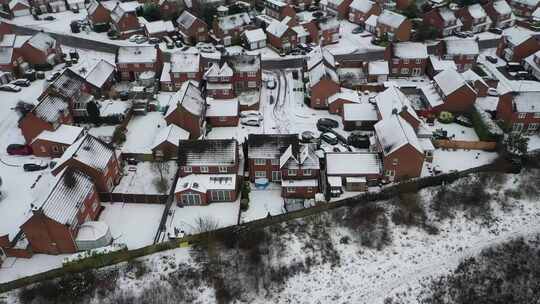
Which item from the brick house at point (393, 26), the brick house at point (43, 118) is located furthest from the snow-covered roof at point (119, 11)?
the brick house at point (393, 26)

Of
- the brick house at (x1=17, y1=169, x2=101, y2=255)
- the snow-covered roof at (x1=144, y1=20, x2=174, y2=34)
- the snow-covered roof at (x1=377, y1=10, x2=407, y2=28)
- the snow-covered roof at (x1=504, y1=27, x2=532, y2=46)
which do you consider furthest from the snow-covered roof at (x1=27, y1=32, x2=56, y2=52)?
the snow-covered roof at (x1=504, y1=27, x2=532, y2=46)

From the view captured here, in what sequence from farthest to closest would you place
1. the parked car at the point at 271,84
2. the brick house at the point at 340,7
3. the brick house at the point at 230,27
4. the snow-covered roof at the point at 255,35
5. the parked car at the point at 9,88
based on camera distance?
1. the brick house at the point at 340,7
2. the brick house at the point at 230,27
3. the snow-covered roof at the point at 255,35
4. the parked car at the point at 271,84
5. the parked car at the point at 9,88

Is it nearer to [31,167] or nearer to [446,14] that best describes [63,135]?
[31,167]

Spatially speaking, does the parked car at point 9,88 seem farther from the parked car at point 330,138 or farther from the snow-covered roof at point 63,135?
the parked car at point 330,138

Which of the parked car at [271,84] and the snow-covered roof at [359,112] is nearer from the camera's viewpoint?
the snow-covered roof at [359,112]

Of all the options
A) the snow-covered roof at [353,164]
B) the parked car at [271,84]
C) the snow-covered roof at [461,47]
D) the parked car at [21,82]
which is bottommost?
the parked car at [21,82]
